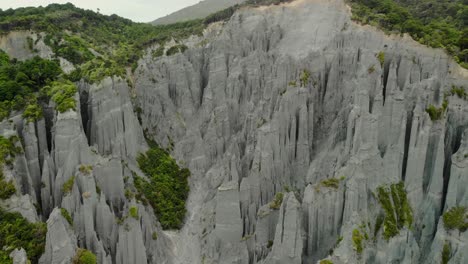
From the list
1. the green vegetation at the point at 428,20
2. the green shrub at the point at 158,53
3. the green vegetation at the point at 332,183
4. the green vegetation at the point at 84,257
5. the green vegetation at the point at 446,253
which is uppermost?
the green vegetation at the point at 428,20

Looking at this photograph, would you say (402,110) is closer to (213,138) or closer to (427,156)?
(427,156)

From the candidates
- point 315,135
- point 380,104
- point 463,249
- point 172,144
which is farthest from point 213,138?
point 463,249

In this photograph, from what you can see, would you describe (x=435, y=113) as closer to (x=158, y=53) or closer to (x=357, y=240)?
(x=357, y=240)

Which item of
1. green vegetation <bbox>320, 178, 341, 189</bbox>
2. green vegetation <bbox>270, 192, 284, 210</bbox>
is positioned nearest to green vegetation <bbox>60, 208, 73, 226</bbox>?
green vegetation <bbox>270, 192, 284, 210</bbox>

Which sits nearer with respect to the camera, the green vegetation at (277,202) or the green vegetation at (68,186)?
the green vegetation at (68,186)

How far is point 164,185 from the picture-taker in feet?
161

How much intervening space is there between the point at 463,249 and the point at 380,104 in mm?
14390

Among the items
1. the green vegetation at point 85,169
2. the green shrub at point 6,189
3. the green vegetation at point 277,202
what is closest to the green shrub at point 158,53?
the green vegetation at point 85,169

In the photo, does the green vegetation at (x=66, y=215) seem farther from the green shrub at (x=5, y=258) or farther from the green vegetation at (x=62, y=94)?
the green vegetation at (x=62, y=94)

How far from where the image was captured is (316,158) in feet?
154

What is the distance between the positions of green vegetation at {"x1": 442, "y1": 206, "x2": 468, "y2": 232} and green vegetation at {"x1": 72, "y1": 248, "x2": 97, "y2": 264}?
2807 cm

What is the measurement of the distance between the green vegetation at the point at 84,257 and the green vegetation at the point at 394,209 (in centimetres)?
2345

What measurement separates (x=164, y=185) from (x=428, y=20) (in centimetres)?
4330

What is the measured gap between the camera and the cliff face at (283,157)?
121 ft
